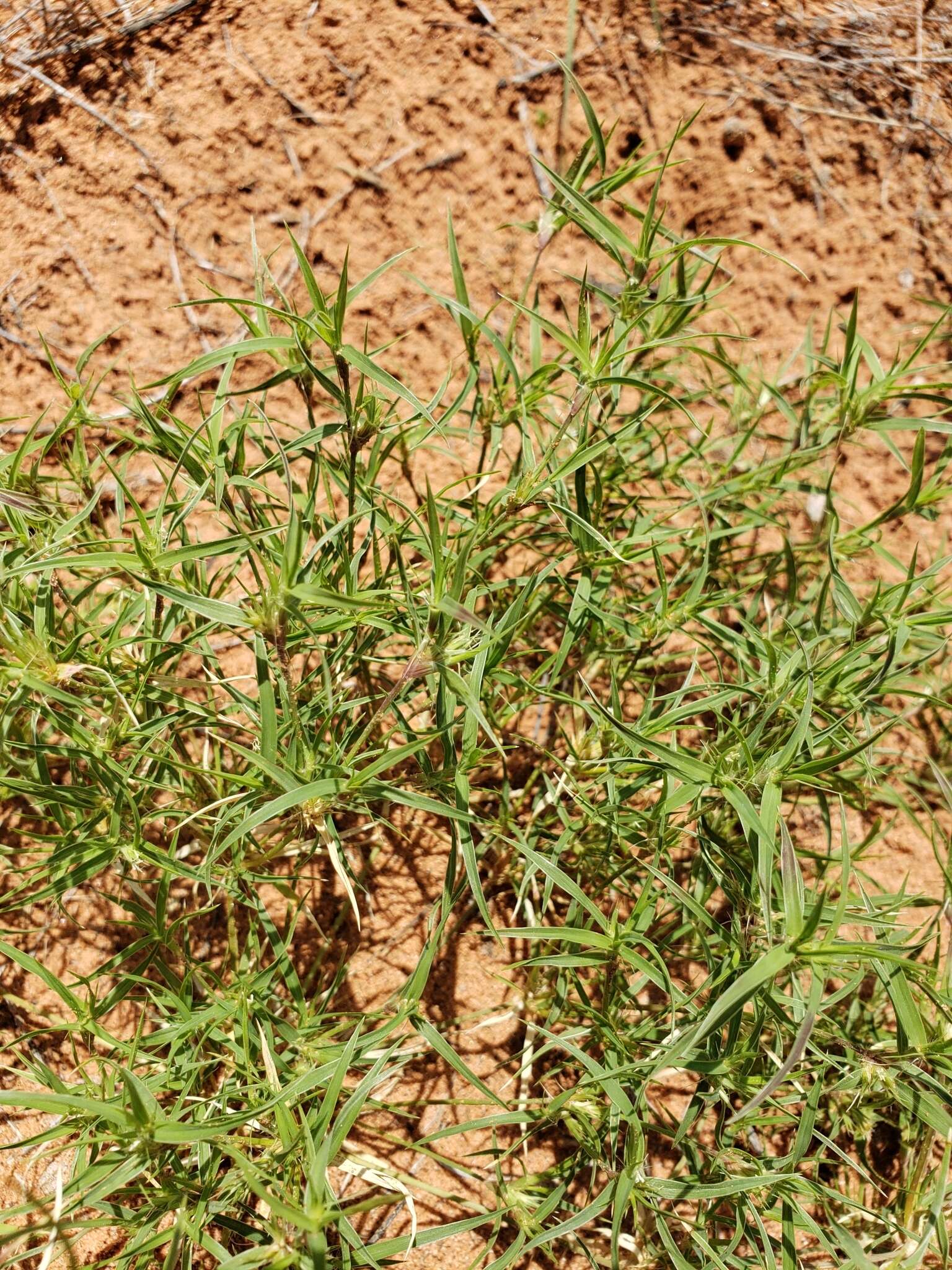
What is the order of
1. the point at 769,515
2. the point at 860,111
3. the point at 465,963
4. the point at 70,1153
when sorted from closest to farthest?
the point at 70,1153, the point at 465,963, the point at 769,515, the point at 860,111

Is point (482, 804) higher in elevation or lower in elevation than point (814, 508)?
lower

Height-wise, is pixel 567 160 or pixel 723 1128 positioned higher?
pixel 567 160

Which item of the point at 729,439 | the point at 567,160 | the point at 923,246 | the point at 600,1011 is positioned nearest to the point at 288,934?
the point at 600,1011

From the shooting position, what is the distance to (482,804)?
6.45 feet

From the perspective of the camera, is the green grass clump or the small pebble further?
the small pebble

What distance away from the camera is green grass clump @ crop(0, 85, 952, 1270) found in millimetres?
1322

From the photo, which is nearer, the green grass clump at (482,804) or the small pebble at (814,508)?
the green grass clump at (482,804)

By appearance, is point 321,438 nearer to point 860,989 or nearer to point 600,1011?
point 600,1011

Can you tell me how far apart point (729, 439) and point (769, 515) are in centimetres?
19

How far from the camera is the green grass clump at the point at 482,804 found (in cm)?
132

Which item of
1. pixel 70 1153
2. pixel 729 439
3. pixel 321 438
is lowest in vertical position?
pixel 70 1153

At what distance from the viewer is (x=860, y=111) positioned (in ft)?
7.99

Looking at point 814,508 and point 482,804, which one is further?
point 814,508

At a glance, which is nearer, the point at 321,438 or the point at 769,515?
the point at 321,438
